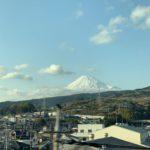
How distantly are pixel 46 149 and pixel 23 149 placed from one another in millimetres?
4139

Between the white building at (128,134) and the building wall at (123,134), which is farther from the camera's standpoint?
the building wall at (123,134)

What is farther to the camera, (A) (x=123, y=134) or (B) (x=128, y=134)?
(A) (x=123, y=134)

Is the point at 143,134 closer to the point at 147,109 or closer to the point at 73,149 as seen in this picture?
the point at 73,149

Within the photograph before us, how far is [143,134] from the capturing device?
52.6 meters

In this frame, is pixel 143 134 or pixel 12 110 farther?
pixel 12 110

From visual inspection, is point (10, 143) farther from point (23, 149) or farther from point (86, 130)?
point (86, 130)

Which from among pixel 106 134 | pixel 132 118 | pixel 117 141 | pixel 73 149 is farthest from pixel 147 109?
pixel 73 149

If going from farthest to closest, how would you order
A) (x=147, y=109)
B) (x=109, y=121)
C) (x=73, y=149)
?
1. (x=147, y=109)
2. (x=109, y=121)
3. (x=73, y=149)

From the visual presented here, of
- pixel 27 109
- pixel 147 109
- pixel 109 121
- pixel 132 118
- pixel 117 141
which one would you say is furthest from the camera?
pixel 27 109

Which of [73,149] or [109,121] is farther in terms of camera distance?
[109,121]

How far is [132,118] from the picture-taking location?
108 meters

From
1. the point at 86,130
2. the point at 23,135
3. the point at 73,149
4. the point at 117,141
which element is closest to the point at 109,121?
the point at 86,130

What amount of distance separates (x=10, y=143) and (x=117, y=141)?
13399mm

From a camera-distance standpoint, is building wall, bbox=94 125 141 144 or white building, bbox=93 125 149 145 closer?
white building, bbox=93 125 149 145
